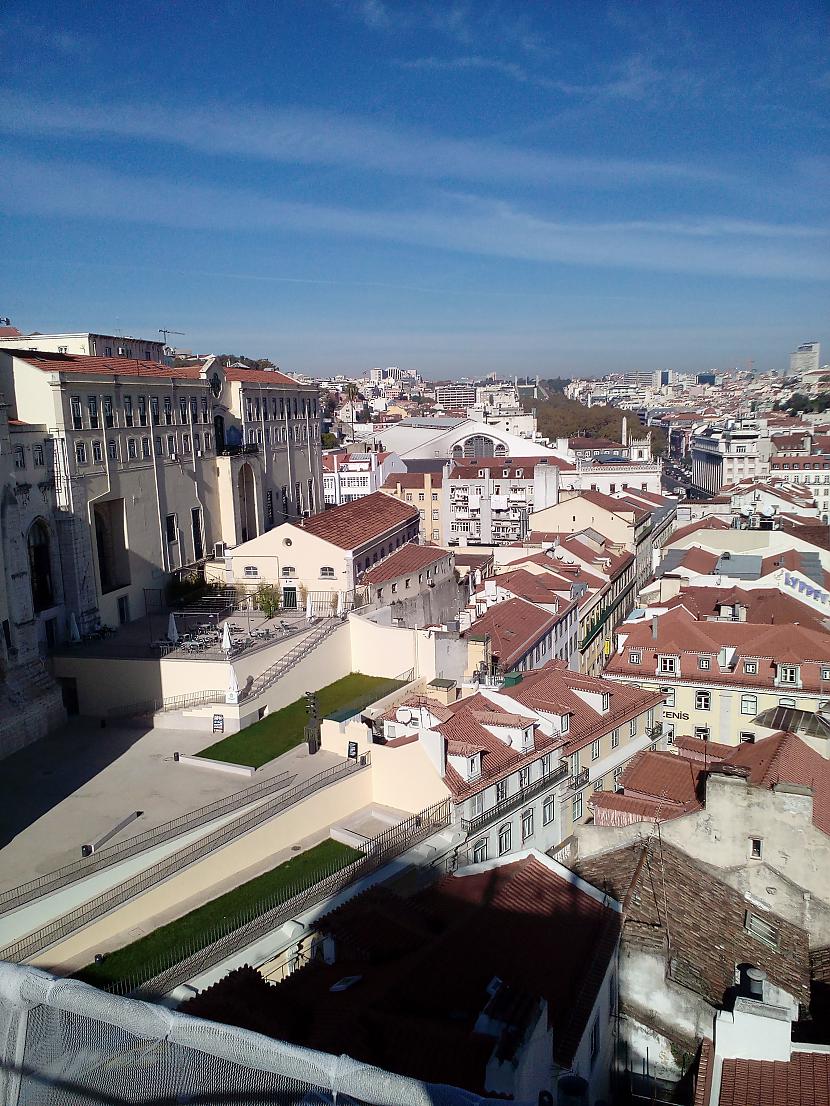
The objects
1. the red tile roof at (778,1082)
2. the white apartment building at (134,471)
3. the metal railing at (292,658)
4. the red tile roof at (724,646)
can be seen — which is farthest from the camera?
the white apartment building at (134,471)

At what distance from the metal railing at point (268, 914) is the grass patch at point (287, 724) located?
4.45 m

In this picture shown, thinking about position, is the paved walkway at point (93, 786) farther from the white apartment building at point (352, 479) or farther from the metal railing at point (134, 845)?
the white apartment building at point (352, 479)

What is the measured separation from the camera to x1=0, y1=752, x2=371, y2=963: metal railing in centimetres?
1205

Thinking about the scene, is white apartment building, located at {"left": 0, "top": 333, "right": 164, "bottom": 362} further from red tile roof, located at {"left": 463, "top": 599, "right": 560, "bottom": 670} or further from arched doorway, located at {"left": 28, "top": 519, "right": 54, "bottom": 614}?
red tile roof, located at {"left": 463, "top": 599, "right": 560, "bottom": 670}

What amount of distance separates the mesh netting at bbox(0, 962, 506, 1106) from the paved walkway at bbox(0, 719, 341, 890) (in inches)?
514

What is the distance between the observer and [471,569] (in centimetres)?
3516

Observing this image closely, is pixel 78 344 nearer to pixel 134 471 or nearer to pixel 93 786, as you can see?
pixel 134 471

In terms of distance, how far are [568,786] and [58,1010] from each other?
53.9ft

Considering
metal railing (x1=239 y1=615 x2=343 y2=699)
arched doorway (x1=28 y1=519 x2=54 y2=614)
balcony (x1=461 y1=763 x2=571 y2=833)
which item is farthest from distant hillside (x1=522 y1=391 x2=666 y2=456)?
balcony (x1=461 y1=763 x2=571 y2=833)

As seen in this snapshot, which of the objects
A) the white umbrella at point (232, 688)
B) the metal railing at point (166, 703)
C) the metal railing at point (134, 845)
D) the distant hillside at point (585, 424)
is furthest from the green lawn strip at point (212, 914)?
the distant hillside at point (585, 424)

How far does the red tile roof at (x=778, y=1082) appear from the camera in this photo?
25.7 ft

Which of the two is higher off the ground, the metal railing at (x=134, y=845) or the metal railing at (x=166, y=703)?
the metal railing at (x=166, y=703)

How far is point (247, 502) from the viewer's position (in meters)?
36.1

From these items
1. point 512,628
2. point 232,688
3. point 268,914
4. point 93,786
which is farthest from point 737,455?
point 268,914
